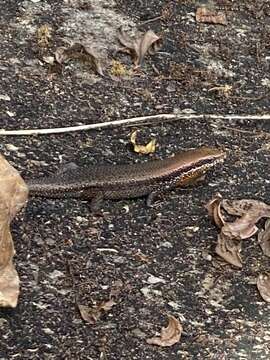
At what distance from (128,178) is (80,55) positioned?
1.51 metres

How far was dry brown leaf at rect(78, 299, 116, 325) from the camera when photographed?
4344 mm

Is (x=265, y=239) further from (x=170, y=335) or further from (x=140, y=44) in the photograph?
(x=140, y=44)

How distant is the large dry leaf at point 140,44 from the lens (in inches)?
261

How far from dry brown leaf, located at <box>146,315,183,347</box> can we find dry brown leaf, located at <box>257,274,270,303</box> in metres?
0.57

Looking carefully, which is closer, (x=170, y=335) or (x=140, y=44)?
(x=170, y=335)

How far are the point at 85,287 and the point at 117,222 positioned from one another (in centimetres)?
63

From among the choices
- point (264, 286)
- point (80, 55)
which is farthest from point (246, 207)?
point (80, 55)

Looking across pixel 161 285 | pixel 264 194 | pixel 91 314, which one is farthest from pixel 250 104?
pixel 91 314

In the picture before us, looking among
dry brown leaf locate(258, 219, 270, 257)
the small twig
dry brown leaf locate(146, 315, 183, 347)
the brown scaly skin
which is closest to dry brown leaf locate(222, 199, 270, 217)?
dry brown leaf locate(258, 219, 270, 257)

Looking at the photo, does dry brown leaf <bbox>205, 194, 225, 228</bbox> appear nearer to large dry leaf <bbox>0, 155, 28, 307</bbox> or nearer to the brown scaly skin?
the brown scaly skin

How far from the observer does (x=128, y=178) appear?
529cm

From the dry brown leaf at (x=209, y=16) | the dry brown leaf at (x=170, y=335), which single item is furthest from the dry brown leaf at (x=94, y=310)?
the dry brown leaf at (x=209, y=16)

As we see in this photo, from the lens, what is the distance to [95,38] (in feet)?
22.1

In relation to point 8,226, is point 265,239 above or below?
below
